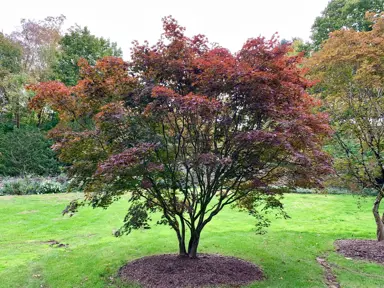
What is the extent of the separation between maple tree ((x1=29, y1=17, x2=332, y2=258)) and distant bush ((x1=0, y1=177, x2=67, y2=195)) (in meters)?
13.3

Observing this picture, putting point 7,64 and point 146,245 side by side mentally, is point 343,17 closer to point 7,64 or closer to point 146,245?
point 146,245

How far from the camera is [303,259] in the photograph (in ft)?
21.4

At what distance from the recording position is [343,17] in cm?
2197

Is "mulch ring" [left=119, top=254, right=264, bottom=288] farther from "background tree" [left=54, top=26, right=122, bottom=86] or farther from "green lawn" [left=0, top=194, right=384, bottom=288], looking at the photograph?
"background tree" [left=54, top=26, right=122, bottom=86]

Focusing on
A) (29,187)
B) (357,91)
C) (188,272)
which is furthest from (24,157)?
(357,91)

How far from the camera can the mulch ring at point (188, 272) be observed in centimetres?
489

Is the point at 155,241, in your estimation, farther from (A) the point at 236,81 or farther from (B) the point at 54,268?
(A) the point at 236,81

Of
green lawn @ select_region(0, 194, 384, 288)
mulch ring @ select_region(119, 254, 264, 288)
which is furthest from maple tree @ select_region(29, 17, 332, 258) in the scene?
green lawn @ select_region(0, 194, 384, 288)

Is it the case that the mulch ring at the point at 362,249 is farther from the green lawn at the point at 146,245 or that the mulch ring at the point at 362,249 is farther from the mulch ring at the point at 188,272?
the mulch ring at the point at 188,272

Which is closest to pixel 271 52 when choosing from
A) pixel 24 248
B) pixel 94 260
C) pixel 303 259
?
pixel 303 259

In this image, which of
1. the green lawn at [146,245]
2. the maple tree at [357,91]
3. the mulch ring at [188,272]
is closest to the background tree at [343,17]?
the green lawn at [146,245]

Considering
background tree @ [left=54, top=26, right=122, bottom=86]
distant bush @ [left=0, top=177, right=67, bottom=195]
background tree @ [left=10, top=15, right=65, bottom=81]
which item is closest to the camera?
distant bush @ [left=0, top=177, right=67, bottom=195]

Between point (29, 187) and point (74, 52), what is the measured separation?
38.2 ft

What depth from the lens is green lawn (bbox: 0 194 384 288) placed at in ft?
17.9
